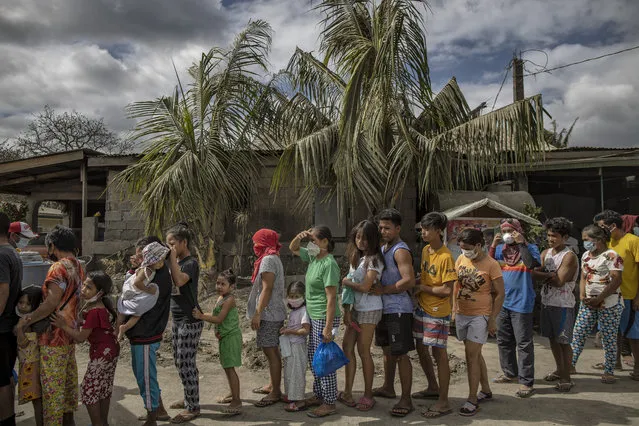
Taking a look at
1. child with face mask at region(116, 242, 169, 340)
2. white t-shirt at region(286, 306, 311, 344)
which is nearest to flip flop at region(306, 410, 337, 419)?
white t-shirt at region(286, 306, 311, 344)

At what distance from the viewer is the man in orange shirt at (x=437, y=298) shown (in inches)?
150

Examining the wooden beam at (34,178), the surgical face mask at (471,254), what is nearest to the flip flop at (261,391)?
the surgical face mask at (471,254)

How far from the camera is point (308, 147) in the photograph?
7.16 metres

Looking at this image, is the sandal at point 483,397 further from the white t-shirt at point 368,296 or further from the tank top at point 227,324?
the tank top at point 227,324

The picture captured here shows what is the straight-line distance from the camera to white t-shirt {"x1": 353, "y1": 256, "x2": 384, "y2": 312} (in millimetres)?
3904

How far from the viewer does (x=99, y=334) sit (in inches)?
133

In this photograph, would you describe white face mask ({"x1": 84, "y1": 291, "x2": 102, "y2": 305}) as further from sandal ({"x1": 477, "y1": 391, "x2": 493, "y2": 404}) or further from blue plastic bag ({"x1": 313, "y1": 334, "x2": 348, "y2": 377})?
sandal ({"x1": 477, "y1": 391, "x2": 493, "y2": 404})

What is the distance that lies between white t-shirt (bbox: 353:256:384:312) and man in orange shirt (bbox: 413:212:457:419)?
14.9 inches

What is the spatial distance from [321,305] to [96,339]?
1743 millimetres

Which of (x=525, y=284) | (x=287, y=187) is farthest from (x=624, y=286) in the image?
(x=287, y=187)

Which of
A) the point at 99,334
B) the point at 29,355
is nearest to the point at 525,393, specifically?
the point at 99,334

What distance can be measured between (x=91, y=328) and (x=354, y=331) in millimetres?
2159

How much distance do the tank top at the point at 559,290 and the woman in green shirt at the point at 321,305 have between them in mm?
2270

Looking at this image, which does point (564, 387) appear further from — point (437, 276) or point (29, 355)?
point (29, 355)
